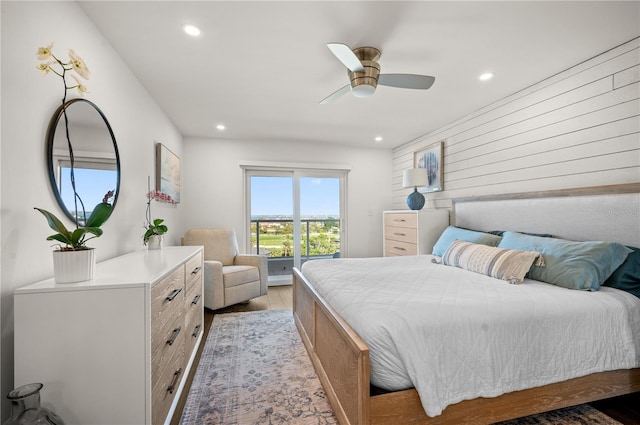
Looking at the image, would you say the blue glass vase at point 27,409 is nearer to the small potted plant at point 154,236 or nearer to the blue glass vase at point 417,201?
the small potted plant at point 154,236

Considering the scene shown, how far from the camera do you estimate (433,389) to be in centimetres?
129

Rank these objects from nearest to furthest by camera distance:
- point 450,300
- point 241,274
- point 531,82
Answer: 1. point 450,300
2. point 531,82
3. point 241,274

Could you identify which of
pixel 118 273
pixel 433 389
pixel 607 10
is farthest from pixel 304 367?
pixel 607 10

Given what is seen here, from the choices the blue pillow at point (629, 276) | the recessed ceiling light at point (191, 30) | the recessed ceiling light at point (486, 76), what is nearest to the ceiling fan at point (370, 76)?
the recessed ceiling light at point (486, 76)

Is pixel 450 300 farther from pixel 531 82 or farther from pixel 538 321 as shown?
pixel 531 82

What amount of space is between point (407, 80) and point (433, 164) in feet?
6.95

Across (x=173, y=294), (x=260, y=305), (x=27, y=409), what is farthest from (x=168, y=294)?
(x=260, y=305)

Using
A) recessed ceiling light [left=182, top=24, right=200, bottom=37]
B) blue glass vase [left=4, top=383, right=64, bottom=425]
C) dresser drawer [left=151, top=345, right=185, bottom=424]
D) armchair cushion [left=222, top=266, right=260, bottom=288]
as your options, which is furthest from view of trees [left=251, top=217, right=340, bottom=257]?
blue glass vase [left=4, top=383, right=64, bottom=425]

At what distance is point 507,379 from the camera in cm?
142

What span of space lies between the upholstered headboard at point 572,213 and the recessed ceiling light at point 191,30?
3.02 meters

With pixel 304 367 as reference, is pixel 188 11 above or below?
above

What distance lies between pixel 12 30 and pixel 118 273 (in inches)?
45.0

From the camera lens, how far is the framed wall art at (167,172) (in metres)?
3.02

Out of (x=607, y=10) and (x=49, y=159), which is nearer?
(x=49, y=159)
